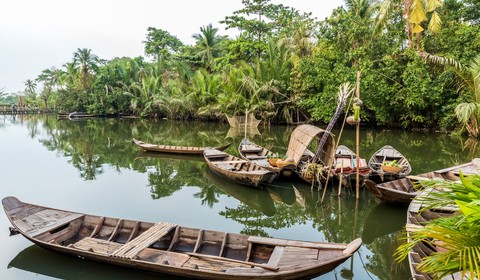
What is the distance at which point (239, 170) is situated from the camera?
9.01 metres

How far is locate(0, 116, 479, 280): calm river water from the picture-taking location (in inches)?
184

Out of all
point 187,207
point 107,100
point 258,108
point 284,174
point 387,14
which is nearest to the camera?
point 187,207

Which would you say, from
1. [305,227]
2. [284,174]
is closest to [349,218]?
[305,227]

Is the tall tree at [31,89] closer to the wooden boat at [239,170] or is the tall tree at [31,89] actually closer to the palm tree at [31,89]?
the palm tree at [31,89]

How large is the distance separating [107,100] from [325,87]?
21.7 meters

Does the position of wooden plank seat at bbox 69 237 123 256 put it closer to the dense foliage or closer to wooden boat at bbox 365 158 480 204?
wooden boat at bbox 365 158 480 204

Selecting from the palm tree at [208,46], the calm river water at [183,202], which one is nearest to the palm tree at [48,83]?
the palm tree at [208,46]

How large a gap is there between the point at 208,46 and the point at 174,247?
26606 millimetres

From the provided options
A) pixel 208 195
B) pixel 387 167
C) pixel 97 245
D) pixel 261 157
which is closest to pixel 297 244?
pixel 97 245

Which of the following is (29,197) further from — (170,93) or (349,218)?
(170,93)

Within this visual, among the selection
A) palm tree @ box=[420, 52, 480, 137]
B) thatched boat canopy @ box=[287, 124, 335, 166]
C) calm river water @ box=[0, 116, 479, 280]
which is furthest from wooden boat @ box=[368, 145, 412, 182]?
palm tree @ box=[420, 52, 480, 137]

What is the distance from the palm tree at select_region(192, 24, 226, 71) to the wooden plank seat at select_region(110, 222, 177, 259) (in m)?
25.1

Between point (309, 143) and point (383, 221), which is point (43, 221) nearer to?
point (309, 143)

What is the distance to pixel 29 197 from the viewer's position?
25.8 feet
